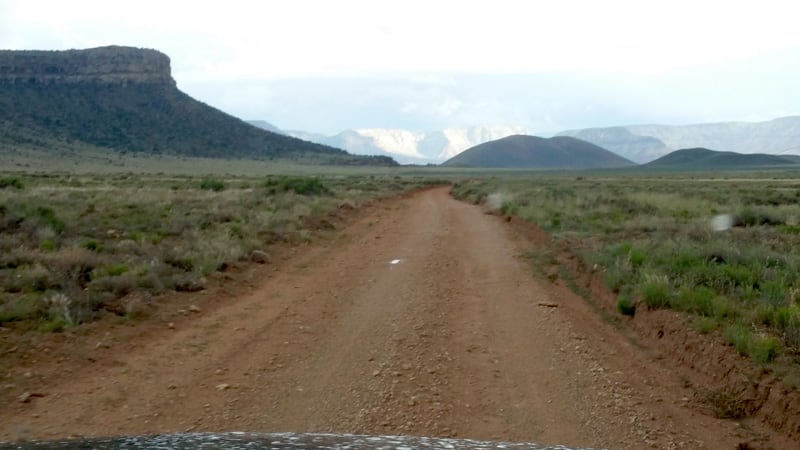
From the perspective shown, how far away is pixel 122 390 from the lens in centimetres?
763

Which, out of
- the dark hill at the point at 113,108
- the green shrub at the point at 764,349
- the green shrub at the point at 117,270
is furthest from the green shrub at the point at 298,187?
the dark hill at the point at 113,108

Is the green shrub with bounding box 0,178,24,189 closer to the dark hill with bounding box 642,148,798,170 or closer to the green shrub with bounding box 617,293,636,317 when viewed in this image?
the green shrub with bounding box 617,293,636,317

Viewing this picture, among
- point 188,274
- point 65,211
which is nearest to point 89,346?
point 188,274

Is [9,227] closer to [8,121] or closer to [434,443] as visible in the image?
[434,443]

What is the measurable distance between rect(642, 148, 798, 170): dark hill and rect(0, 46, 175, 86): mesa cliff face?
89.1 metres

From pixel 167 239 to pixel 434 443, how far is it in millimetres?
14271

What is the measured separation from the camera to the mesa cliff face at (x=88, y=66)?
98.8 m

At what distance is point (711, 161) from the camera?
483 feet

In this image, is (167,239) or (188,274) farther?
(167,239)

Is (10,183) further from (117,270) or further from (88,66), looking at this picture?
(88,66)

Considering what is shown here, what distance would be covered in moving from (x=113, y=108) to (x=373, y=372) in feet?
334

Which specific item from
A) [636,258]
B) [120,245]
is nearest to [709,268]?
[636,258]

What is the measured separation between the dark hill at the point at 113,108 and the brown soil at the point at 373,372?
8414cm

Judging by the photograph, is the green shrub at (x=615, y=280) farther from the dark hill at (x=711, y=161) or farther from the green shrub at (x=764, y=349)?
the dark hill at (x=711, y=161)
